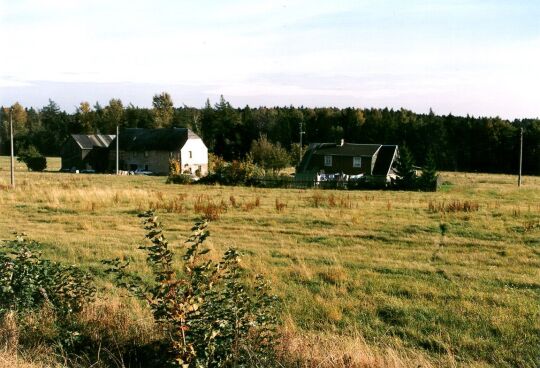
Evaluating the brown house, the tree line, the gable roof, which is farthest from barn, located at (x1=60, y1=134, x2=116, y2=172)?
the brown house

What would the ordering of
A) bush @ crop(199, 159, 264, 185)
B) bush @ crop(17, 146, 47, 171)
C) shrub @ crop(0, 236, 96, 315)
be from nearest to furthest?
shrub @ crop(0, 236, 96, 315) < bush @ crop(199, 159, 264, 185) < bush @ crop(17, 146, 47, 171)

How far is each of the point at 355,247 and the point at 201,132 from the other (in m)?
84.2

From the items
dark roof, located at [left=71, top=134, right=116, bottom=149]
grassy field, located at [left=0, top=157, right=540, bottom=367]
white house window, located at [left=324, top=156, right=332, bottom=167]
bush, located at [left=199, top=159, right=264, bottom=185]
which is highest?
dark roof, located at [left=71, top=134, right=116, bottom=149]

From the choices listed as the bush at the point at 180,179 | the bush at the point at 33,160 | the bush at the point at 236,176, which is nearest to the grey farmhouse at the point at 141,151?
the bush at the point at 33,160

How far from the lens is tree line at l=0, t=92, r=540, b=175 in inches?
3452

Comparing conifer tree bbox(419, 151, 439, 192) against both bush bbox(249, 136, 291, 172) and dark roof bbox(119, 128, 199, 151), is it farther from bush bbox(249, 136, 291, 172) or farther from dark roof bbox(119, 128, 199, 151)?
dark roof bbox(119, 128, 199, 151)

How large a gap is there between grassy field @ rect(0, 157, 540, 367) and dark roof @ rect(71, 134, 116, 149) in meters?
49.6

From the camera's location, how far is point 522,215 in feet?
71.3

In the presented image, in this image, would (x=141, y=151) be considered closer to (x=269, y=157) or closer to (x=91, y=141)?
(x=91, y=141)

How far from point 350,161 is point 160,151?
84.4ft

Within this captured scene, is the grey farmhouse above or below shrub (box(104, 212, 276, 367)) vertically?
above

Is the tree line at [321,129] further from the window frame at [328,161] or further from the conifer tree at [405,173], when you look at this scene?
the conifer tree at [405,173]

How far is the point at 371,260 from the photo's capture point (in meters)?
13.7

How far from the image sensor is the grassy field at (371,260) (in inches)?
322
